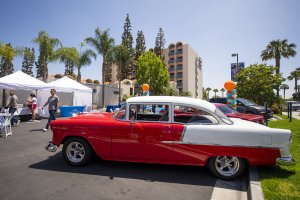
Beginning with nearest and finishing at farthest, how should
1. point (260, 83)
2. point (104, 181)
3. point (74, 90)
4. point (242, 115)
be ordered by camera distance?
point (104, 181), point (242, 115), point (74, 90), point (260, 83)

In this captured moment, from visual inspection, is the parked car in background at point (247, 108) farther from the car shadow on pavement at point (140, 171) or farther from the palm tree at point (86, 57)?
the palm tree at point (86, 57)

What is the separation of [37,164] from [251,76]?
79.9ft

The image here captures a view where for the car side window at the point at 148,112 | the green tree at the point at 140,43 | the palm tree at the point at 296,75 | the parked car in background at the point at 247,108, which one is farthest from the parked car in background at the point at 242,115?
the palm tree at the point at 296,75

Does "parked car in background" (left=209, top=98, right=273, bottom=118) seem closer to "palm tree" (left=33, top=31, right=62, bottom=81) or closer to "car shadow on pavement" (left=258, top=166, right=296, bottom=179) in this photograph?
"car shadow on pavement" (left=258, top=166, right=296, bottom=179)

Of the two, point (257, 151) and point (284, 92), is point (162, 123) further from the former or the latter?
point (284, 92)

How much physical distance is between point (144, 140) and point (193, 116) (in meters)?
1.27

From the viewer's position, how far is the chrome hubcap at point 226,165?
4.54m

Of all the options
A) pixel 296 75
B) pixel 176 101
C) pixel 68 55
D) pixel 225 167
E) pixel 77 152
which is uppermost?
pixel 296 75

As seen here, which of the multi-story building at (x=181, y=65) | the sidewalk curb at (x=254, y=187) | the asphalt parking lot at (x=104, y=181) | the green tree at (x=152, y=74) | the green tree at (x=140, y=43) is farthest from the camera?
the multi-story building at (x=181, y=65)

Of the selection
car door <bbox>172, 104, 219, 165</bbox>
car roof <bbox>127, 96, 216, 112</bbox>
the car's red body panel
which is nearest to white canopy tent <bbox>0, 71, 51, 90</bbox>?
the car's red body panel

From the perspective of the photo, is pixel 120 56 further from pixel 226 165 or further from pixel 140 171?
pixel 226 165

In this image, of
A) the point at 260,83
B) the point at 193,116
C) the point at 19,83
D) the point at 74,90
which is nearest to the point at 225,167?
the point at 193,116

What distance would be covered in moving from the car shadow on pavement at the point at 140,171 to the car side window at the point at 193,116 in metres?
1.19

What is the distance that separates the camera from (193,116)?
16.4 feet
